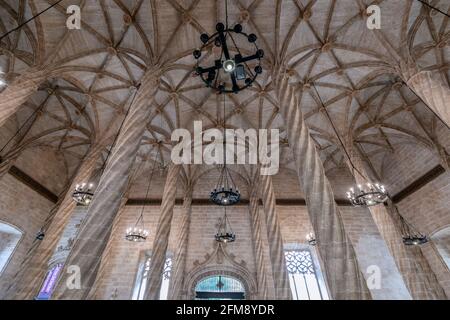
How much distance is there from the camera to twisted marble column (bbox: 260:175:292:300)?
893cm

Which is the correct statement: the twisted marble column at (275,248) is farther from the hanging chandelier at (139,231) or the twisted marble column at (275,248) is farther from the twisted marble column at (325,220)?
the hanging chandelier at (139,231)

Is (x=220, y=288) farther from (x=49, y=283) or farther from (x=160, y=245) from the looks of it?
(x=49, y=283)

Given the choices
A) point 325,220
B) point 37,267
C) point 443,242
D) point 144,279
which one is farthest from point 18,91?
point 443,242

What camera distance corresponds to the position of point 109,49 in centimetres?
1023

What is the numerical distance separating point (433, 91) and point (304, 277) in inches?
403

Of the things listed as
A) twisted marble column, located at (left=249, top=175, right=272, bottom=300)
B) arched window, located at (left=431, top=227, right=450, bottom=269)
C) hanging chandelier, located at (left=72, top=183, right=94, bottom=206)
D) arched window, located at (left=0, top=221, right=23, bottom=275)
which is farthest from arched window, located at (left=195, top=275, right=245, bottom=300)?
arched window, located at (left=431, top=227, right=450, bottom=269)

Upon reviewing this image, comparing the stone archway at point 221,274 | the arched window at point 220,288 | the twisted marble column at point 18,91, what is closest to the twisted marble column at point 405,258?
the stone archway at point 221,274

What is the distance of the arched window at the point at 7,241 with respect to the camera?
40.3 feet

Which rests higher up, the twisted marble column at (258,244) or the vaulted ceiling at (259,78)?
the vaulted ceiling at (259,78)

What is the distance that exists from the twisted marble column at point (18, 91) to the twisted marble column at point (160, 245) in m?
6.18

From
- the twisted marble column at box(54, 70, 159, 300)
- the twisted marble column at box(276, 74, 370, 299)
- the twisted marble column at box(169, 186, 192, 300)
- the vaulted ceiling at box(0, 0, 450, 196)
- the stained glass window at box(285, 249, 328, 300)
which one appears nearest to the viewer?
the twisted marble column at box(276, 74, 370, 299)

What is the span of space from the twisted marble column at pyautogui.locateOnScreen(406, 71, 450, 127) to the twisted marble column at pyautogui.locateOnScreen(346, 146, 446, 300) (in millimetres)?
4067

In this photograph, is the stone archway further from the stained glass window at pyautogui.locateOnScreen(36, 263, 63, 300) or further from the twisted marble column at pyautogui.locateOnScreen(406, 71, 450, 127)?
the twisted marble column at pyautogui.locateOnScreen(406, 71, 450, 127)
